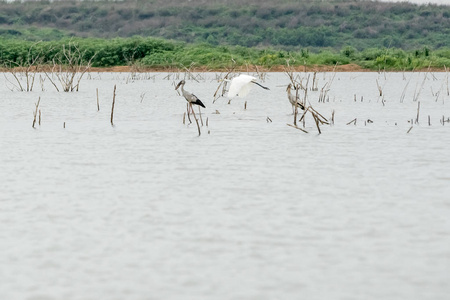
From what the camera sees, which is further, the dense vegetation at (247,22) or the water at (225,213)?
the dense vegetation at (247,22)

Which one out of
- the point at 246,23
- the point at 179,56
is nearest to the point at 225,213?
the point at 179,56

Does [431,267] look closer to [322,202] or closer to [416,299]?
[416,299]

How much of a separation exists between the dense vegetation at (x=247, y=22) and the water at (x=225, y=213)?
56810 mm

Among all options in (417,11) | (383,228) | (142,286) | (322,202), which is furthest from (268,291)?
(417,11)

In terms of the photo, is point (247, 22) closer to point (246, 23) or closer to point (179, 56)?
point (246, 23)

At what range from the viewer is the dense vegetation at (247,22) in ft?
235

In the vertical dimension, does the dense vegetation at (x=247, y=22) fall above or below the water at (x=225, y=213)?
above

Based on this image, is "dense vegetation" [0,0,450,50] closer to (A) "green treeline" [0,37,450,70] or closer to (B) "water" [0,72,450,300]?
(A) "green treeline" [0,37,450,70]

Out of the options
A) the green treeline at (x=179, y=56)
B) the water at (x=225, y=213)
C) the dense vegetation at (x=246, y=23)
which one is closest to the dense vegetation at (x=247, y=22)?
the dense vegetation at (x=246, y=23)

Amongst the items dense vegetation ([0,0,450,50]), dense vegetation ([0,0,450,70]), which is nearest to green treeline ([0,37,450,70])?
dense vegetation ([0,0,450,70])

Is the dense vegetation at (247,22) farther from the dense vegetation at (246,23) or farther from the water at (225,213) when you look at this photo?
the water at (225,213)

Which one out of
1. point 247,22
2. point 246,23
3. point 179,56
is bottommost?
point 179,56

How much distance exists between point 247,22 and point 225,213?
71708 millimetres

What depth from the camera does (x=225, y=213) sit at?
749 cm
